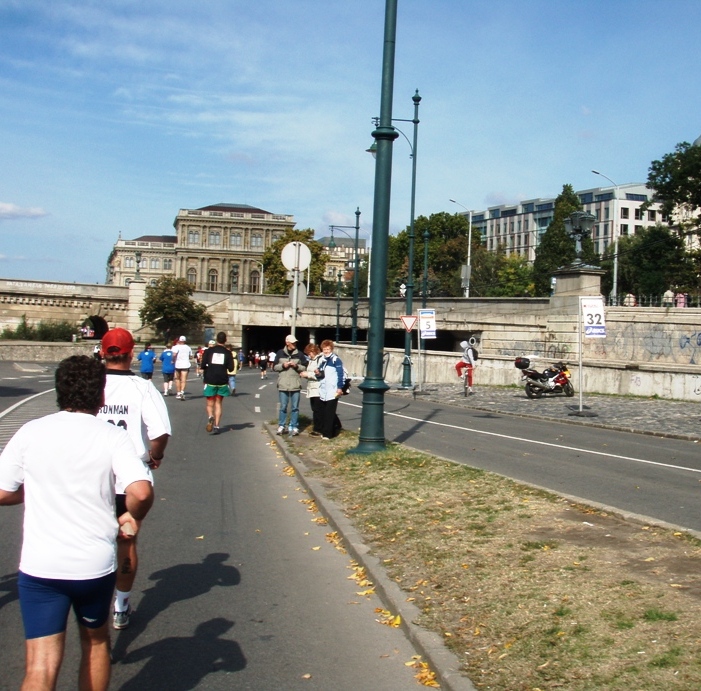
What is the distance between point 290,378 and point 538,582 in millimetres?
10057

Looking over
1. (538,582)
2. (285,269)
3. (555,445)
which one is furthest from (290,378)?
(285,269)

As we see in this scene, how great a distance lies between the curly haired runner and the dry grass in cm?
190

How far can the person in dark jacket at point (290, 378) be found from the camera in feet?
50.7

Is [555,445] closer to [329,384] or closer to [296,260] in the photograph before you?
[329,384]

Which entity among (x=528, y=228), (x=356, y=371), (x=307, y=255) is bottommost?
(x=356, y=371)

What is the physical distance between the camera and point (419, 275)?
102 m

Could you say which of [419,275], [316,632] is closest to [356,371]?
[316,632]

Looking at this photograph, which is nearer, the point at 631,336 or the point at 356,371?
the point at 631,336

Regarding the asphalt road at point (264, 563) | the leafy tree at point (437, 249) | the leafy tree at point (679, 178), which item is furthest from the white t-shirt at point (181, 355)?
the leafy tree at point (437, 249)

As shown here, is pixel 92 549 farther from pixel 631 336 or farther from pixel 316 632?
pixel 631 336

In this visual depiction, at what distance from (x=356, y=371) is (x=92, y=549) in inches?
1740

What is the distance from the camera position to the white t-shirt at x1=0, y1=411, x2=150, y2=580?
346cm

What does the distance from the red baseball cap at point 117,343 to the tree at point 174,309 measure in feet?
205

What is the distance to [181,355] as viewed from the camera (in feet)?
83.0
